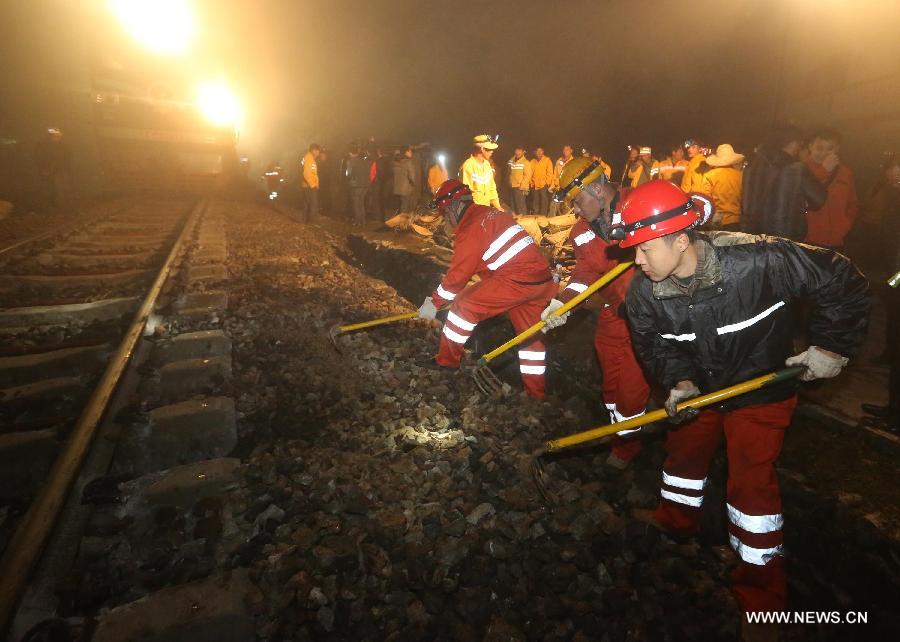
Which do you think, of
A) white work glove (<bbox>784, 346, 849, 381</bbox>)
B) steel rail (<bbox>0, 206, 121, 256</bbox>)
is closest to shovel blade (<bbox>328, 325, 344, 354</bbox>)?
white work glove (<bbox>784, 346, 849, 381</bbox>)

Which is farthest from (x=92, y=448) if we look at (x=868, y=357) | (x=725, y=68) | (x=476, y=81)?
(x=476, y=81)

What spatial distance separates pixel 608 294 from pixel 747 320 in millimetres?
1322

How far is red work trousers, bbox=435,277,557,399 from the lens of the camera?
4137mm

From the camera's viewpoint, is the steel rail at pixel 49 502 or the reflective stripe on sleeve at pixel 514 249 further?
the reflective stripe on sleeve at pixel 514 249

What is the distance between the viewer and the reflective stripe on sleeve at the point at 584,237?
12.0 ft

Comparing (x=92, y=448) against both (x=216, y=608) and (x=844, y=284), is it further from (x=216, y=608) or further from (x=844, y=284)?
(x=844, y=284)

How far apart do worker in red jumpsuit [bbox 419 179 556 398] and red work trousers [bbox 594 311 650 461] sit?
0.68 meters

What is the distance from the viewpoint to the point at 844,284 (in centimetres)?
210

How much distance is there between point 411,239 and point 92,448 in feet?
26.5

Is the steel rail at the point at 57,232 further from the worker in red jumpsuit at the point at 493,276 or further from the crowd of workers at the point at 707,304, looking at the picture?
the crowd of workers at the point at 707,304

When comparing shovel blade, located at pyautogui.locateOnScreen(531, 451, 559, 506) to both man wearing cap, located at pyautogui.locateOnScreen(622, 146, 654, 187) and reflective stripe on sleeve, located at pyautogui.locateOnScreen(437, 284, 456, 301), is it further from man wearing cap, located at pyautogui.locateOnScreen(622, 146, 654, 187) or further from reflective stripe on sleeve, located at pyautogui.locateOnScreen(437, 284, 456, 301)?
man wearing cap, located at pyautogui.locateOnScreen(622, 146, 654, 187)

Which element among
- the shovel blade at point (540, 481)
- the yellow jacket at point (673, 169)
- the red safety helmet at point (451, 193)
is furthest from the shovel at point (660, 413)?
the yellow jacket at point (673, 169)

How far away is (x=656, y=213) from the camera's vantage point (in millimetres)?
2104

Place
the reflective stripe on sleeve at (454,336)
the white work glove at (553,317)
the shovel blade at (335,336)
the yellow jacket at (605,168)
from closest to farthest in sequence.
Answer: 1. the white work glove at (553,317)
2. the yellow jacket at (605,168)
3. the reflective stripe on sleeve at (454,336)
4. the shovel blade at (335,336)
